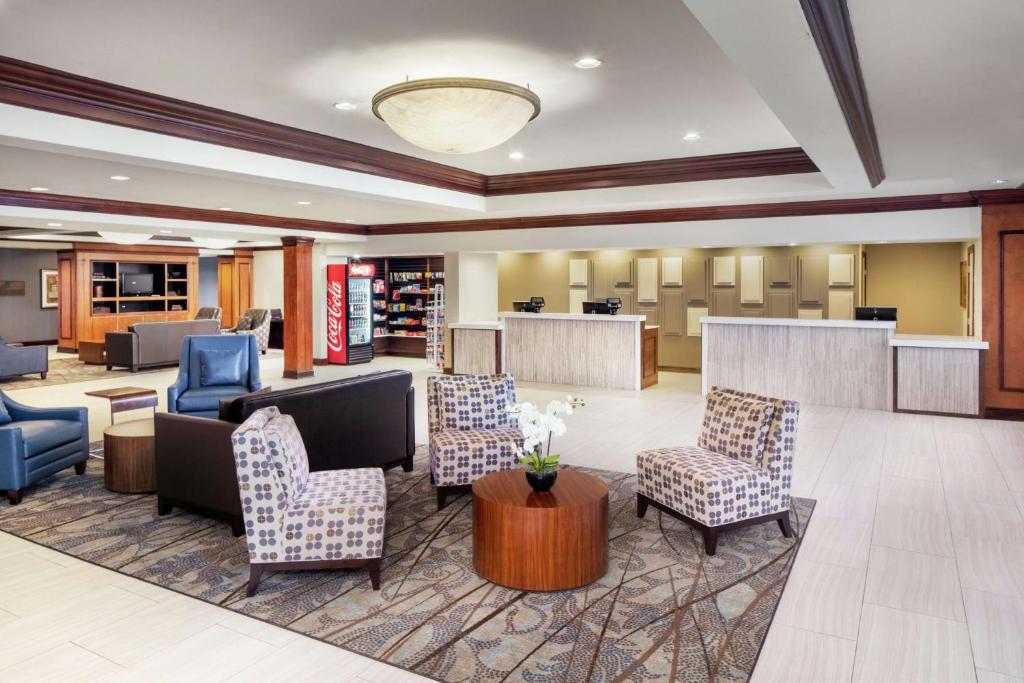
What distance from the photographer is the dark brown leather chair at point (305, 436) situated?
409 cm

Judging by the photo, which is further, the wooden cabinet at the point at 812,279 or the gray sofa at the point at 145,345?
the gray sofa at the point at 145,345

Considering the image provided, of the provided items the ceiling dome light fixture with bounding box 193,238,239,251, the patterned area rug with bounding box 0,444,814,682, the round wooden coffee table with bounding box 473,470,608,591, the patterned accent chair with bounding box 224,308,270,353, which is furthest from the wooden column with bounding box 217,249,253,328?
the round wooden coffee table with bounding box 473,470,608,591

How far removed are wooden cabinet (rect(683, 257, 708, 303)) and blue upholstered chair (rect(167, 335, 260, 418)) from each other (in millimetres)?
7490

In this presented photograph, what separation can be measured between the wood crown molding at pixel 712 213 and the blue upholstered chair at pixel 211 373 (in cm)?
438

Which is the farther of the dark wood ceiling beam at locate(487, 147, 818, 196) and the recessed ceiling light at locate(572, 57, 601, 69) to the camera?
the dark wood ceiling beam at locate(487, 147, 818, 196)

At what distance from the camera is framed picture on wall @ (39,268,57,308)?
16.2m

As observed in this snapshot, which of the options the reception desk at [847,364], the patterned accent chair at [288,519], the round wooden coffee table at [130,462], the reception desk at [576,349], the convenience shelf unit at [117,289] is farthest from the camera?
the convenience shelf unit at [117,289]

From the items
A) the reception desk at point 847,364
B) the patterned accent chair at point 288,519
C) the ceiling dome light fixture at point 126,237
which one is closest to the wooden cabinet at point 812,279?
the reception desk at point 847,364

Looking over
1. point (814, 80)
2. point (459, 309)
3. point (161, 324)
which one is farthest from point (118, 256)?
point (814, 80)

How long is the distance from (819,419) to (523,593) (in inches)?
215

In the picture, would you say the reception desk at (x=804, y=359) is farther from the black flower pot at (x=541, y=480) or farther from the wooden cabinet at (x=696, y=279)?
the black flower pot at (x=541, y=480)

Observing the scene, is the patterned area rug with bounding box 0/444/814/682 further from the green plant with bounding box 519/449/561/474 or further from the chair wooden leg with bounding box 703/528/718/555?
the green plant with bounding box 519/449/561/474

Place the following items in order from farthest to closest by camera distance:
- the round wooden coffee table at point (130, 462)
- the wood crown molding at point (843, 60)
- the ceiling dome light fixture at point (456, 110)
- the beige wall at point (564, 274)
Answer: the beige wall at point (564, 274)
the round wooden coffee table at point (130, 462)
the ceiling dome light fixture at point (456, 110)
the wood crown molding at point (843, 60)

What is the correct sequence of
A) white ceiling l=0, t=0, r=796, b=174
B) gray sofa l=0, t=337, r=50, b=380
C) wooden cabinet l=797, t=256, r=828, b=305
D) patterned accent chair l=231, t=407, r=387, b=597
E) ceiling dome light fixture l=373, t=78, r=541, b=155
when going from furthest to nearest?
wooden cabinet l=797, t=256, r=828, b=305 < gray sofa l=0, t=337, r=50, b=380 < ceiling dome light fixture l=373, t=78, r=541, b=155 < patterned accent chair l=231, t=407, r=387, b=597 < white ceiling l=0, t=0, r=796, b=174
